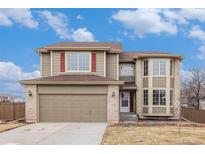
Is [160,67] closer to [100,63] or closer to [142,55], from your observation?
[142,55]

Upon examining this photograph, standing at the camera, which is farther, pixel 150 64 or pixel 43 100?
pixel 150 64

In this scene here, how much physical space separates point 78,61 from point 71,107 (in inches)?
170

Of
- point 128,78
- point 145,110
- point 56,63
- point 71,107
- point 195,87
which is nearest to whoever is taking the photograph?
point 71,107

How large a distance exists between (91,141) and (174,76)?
1717 centimetres

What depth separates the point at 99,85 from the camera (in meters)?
25.6

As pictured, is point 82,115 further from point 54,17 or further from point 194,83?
point 194,83

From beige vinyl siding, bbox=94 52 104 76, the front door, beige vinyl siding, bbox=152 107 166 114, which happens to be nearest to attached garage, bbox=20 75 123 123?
beige vinyl siding, bbox=94 52 104 76

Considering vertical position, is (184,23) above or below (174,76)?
above

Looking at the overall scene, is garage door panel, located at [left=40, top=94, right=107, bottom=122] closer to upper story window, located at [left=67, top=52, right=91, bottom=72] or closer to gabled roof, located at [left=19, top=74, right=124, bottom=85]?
gabled roof, located at [left=19, top=74, right=124, bottom=85]

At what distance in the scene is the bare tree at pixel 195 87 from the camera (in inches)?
1679

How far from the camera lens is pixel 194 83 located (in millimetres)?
44344

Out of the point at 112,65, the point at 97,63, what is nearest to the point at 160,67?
the point at 112,65

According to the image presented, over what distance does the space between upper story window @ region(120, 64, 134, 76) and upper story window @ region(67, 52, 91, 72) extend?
13.2 ft
